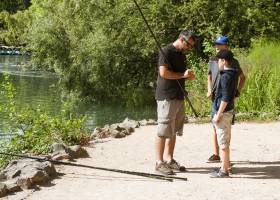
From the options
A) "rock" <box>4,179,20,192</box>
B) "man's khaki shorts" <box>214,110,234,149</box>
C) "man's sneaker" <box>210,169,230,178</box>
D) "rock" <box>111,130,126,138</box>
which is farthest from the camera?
"rock" <box>111,130,126,138</box>

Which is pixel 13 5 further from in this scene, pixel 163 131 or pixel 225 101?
pixel 225 101

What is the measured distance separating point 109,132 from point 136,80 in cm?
1292

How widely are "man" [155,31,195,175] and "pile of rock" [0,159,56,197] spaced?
1451 mm

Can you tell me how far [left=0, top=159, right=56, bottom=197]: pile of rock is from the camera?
664cm

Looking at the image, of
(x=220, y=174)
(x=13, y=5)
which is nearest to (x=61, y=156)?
(x=220, y=174)

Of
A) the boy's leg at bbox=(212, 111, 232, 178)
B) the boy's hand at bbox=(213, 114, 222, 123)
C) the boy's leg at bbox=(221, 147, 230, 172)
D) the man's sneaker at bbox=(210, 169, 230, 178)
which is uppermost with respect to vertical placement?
the boy's hand at bbox=(213, 114, 222, 123)

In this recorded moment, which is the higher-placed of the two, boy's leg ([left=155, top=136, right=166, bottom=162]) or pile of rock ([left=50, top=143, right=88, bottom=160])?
boy's leg ([left=155, top=136, right=166, bottom=162])

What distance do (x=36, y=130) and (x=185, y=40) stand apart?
160 inches

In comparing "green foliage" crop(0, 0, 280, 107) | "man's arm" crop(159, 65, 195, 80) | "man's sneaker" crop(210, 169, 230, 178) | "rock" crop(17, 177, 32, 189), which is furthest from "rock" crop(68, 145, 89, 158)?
"green foliage" crop(0, 0, 280, 107)

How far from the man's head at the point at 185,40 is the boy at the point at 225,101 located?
387mm

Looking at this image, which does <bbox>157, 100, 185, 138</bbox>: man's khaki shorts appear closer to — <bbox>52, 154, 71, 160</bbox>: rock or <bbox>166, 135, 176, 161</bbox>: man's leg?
<bbox>166, 135, 176, 161</bbox>: man's leg

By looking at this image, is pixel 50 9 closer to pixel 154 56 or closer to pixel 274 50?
pixel 154 56

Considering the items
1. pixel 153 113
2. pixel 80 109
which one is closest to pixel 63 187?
pixel 153 113

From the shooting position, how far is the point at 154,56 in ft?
75.6
